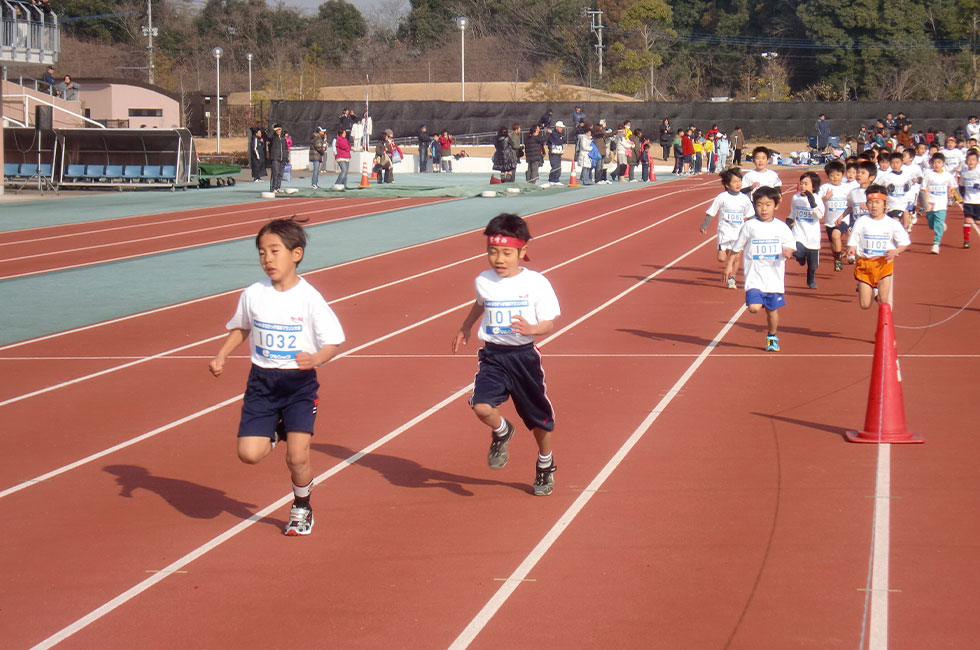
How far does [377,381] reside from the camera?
34.2 ft

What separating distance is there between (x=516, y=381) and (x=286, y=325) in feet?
4.57

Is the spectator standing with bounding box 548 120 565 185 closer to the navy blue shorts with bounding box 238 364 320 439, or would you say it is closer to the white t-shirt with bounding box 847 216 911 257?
the white t-shirt with bounding box 847 216 911 257

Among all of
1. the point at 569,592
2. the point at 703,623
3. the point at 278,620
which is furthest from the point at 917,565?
the point at 278,620

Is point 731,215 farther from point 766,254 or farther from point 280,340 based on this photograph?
point 280,340

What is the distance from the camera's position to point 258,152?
3812 centimetres

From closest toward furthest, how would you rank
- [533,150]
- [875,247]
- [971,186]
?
1. [875,247]
2. [971,186]
3. [533,150]

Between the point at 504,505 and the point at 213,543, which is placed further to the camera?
the point at 504,505

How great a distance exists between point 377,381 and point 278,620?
5.43 metres

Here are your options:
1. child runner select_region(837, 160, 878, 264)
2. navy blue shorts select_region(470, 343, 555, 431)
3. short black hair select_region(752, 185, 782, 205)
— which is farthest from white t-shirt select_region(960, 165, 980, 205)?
navy blue shorts select_region(470, 343, 555, 431)

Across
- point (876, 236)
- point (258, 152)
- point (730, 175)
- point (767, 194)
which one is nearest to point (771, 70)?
point (258, 152)

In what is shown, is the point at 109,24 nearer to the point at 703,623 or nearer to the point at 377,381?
the point at 377,381

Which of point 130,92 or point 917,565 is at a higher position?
point 130,92

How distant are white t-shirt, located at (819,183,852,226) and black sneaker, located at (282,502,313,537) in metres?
12.9

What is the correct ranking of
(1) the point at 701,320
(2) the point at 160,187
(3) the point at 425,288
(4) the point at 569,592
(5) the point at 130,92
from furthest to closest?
(5) the point at 130,92
(2) the point at 160,187
(3) the point at 425,288
(1) the point at 701,320
(4) the point at 569,592
